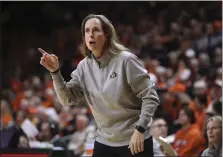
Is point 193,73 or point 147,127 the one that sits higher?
point 147,127

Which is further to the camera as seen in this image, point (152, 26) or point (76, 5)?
point (76, 5)

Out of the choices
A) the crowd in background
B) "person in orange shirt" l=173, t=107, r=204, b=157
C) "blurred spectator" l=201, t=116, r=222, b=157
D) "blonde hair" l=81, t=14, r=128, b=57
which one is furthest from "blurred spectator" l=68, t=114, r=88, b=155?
"blonde hair" l=81, t=14, r=128, b=57

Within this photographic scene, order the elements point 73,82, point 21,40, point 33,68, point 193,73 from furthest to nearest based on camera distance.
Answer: point 21,40 → point 33,68 → point 193,73 → point 73,82

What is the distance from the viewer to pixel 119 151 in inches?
162

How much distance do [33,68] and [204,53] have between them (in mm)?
5814

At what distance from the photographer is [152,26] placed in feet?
49.4

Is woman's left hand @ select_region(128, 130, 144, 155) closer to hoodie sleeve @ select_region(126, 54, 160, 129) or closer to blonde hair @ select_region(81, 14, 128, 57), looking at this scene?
hoodie sleeve @ select_region(126, 54, 160, 129)

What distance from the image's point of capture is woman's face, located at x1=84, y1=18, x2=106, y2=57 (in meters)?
4.18

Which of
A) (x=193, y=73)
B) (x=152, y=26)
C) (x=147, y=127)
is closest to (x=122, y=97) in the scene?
(x=147, y=127)

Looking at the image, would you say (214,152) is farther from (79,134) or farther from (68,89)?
(79,134)

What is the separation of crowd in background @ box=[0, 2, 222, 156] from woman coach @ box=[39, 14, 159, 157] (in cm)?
258

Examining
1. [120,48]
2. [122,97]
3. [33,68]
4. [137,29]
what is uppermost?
[120,48]

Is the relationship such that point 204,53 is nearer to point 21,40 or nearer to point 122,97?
point 21,40

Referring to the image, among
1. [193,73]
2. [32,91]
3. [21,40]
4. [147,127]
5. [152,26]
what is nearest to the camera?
[147,127]
